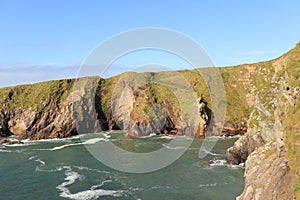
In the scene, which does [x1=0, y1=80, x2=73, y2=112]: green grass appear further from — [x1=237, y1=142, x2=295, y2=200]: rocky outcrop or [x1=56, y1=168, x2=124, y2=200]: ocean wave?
[x1=237, y1=142, x2=295, y2=200]: rocky outcrop

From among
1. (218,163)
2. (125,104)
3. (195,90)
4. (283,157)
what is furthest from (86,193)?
(195,90)

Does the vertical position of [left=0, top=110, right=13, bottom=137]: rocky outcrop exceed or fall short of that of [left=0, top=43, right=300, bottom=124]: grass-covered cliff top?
it falls short

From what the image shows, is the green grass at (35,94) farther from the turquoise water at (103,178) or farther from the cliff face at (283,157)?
the cliff face at (283,157)

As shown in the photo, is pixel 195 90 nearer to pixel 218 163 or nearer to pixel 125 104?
pixel 125 104

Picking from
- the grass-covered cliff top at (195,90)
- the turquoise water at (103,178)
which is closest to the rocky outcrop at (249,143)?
the turquoise water at (103,178)

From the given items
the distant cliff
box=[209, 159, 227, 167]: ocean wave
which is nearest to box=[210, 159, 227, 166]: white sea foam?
box=[209, 159, 227, 167]: ocean wave

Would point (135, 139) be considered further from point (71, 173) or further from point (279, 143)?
point (279, 143)
